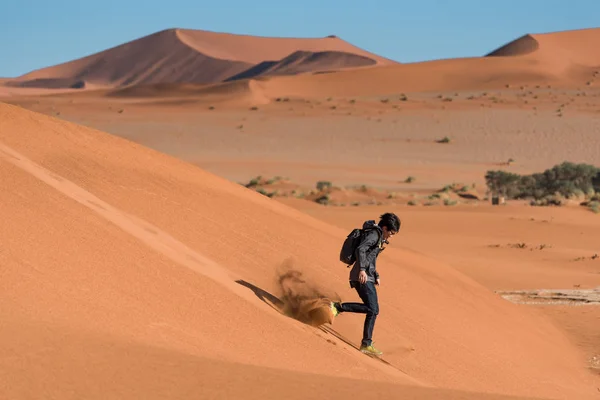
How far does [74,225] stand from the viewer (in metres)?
8.54

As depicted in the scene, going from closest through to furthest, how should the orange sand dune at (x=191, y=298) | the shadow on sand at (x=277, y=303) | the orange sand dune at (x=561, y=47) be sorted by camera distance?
1. the orange sand dune at (x=191, y=298)
2. the shadow on sand at (x=277, y=303)
3. the orange sand dune at (x=561, y=47)

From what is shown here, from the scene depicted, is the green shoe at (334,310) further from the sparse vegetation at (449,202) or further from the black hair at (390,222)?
the sparse vegetation at (449,202)

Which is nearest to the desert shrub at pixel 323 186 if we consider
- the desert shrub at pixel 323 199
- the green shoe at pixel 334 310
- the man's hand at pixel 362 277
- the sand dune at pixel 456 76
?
the desert shrub at pixel 323 199

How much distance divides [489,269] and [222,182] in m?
9.06

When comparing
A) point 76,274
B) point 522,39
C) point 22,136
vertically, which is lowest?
point 76,274

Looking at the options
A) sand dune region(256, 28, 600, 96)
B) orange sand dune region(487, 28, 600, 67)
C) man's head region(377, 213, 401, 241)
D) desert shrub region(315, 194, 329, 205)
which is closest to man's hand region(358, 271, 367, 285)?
man's head region(377, 213, 401, 241)

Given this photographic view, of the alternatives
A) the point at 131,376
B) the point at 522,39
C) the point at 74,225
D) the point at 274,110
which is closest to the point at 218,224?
the point at 74,225

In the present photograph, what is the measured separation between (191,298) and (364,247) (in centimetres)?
159

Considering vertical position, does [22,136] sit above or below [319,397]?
above

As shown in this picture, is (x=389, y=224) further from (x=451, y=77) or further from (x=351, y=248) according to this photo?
(x=451, y=77)

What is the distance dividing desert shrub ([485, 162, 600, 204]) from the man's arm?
28.9m

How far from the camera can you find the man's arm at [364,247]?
8797 mm

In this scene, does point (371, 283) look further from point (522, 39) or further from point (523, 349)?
point (522, 39)

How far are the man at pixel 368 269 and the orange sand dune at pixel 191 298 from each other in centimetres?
28
